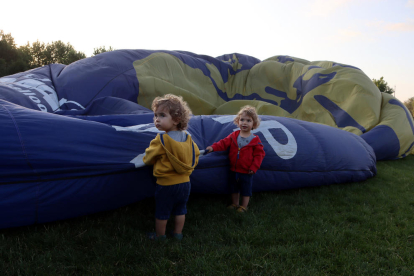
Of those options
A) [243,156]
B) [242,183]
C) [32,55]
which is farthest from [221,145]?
[32,55]

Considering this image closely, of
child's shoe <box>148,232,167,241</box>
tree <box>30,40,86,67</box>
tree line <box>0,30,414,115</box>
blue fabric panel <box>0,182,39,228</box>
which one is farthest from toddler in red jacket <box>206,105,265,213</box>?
tree <box>30,40,86,67</box>

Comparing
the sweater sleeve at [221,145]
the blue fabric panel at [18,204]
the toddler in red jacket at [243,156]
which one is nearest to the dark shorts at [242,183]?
the toddler in red jacket at [243,156]

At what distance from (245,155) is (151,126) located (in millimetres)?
773

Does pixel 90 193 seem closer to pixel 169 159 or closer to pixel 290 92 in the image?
pixel 169 159

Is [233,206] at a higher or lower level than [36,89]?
lower

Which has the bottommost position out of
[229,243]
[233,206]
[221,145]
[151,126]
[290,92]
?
[233,206]

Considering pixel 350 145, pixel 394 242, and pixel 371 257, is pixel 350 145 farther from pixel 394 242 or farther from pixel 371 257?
pixel 371 257

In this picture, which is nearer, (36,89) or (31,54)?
(36,89)

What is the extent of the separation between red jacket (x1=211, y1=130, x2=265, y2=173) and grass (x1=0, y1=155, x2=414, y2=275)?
12.8 inches

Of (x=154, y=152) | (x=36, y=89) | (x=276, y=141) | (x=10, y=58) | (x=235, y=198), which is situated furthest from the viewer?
(x=10, y=58)

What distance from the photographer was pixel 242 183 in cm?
229

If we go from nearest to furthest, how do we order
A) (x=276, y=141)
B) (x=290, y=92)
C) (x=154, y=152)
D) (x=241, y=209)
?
(x=154, y=152) < (x=241, y=209) < (x=276, y=141) < (x=290, y=92)

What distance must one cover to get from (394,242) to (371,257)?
30 cm

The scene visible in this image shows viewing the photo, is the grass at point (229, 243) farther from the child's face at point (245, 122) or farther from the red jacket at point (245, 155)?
the child's face at point (245, 122)
